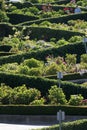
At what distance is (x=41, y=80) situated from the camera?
38938mm

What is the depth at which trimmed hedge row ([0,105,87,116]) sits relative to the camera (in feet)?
109

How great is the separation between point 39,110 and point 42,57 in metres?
15.0

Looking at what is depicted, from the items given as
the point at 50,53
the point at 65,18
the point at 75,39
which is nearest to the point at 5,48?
the point at 75,39

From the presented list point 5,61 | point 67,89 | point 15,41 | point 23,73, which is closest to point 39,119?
point 67,89

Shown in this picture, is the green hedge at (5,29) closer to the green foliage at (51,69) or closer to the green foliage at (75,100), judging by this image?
the green foliage at (51,69)

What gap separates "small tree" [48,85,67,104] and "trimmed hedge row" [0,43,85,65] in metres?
10.9

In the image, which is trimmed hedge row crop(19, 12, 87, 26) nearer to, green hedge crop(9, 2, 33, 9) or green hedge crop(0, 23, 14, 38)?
green hedge crop(0, 23, 14, 38)

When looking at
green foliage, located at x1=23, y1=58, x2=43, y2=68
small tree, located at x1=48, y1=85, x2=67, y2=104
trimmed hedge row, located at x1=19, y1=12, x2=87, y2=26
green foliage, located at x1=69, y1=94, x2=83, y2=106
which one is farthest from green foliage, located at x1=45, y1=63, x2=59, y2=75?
trimmed hedge row, located at x1=19, y1=12, x2=87, y2=26

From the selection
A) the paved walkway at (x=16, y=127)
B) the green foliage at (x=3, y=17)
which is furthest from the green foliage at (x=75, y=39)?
the paved walkway at (x=16, y=127)

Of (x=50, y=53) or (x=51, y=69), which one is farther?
(x=50, y=53)

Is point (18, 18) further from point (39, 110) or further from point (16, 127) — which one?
point (16, 127)

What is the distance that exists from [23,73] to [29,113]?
844cm

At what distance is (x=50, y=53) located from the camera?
48906mm

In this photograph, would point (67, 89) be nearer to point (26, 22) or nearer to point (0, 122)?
point (0, 122)
